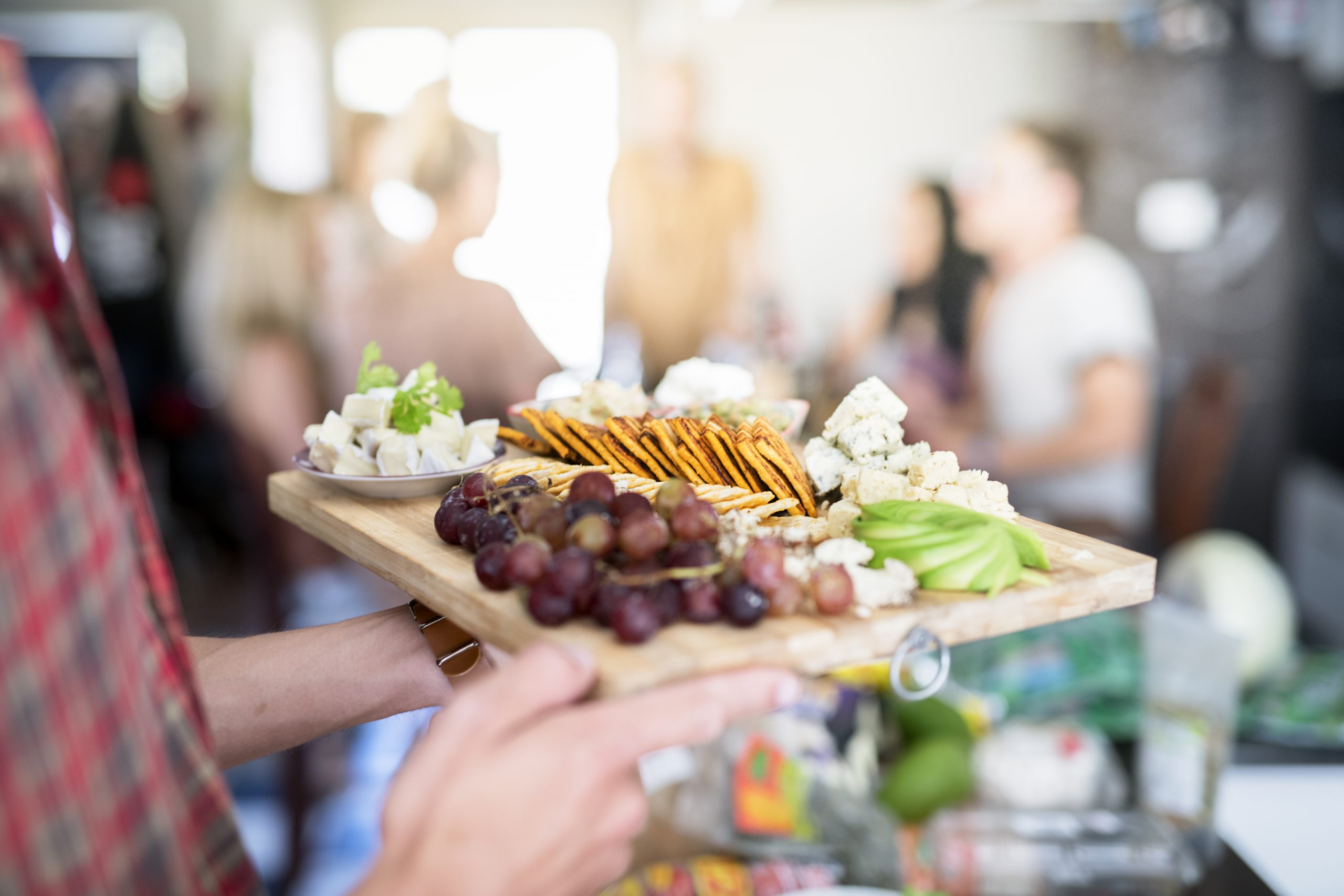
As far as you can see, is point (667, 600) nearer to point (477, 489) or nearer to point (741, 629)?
point (741, 629)

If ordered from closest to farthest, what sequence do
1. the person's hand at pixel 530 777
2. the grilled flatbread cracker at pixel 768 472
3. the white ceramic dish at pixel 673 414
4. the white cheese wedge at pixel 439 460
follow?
the person's hand at pixel 530 777 → the grilled flatbread cracker at pixel 768 472 → the white cheese wedge at pixel 439 460 → the white ceramic dish at pixel 673 414

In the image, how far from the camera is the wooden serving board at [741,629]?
93 centimetres

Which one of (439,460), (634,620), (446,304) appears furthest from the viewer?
(446,304)

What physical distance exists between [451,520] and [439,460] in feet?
0.75

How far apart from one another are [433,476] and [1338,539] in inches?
190

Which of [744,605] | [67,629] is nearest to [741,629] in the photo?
[744,605]

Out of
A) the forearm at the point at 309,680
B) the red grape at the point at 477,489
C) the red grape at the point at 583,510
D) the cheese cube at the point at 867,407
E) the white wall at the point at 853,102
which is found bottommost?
the forearm at the point at 309,680

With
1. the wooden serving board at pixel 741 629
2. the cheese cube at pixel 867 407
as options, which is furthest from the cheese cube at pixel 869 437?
the wooden serving board at pixel 741 629

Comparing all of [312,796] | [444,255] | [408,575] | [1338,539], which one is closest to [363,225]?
[444,255]

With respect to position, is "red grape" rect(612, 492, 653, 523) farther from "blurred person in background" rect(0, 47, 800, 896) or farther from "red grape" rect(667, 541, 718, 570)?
"blurred person in background" rect(0, 47, 800, 896)

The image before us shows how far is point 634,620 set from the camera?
3.05 ft

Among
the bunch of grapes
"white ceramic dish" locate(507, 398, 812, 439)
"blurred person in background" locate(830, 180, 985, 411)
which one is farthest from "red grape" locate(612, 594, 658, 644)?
"blurred person in background" locate(830, 180, 985, 411)

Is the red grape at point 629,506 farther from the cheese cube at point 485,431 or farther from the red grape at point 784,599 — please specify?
the cheese cube at point 485,431

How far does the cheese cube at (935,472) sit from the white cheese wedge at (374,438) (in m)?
0.74
